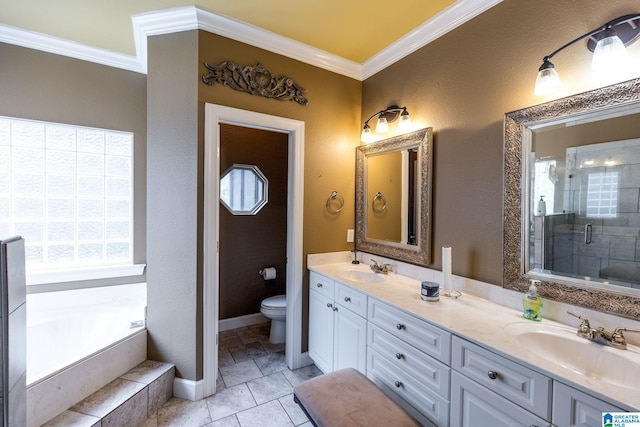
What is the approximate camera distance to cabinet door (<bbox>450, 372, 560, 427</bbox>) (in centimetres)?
101

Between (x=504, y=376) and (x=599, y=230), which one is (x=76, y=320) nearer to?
(x=504, y=376)

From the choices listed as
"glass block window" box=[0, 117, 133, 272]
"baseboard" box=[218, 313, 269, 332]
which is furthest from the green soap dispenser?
"glass block window" box=[0, 117, 133, 272]

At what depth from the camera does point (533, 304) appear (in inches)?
53.1

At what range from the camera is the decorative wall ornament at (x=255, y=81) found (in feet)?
6.46

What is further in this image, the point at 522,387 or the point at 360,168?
the point at 360,168

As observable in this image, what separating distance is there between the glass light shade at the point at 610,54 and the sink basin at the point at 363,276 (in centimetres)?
165

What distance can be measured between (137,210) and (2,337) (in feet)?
6.44

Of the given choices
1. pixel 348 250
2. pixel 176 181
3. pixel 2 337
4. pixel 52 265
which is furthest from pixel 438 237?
pixel 52 265

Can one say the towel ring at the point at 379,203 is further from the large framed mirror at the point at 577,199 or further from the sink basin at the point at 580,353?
the sink basin at the point at 580,353

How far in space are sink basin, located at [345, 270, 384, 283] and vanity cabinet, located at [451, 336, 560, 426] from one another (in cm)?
96

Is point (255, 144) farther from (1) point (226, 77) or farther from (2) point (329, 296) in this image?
(2) point (329, 296)

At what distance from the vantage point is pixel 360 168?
256 cm

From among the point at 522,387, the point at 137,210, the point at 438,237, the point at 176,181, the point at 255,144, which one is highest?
the point at 255,144

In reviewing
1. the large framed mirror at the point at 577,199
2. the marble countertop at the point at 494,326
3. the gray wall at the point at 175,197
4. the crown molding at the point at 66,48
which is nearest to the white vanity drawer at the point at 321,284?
the marble countertop at the point at 494,326
